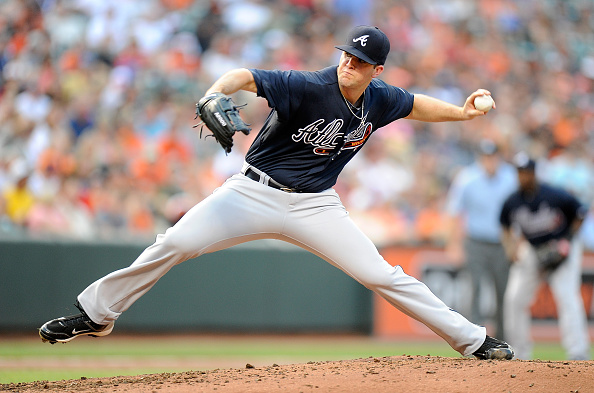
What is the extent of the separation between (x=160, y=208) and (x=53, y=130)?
1.79 m

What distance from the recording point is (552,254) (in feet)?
27.0

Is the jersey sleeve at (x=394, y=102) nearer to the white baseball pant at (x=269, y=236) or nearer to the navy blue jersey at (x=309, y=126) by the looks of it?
the navy blue jersey at (x=309, y=126)

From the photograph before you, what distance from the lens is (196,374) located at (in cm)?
491

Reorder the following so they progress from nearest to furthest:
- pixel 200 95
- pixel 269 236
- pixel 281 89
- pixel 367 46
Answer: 1. pixel 281 89
2. pixel 367 46
3. pixel 269 236
4. pixel 200 95

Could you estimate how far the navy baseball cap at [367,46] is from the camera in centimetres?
466

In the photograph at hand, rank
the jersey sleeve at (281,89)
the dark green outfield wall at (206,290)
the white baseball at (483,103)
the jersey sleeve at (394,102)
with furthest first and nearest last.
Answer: the dark green outfield wall at (206,290), the jersey sleeve at (394,102), the white baseball at (483,103), the jersey sleeve at (281,89)

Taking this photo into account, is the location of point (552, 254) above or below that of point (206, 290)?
above

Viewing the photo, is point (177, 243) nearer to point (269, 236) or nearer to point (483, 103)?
point (269, 236)

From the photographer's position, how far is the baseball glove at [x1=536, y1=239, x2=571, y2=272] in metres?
8.18

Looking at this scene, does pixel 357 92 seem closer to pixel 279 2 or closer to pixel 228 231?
pixel 228 231

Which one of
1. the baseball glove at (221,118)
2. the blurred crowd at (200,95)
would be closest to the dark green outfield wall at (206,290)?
the blurred crowd at (200,95)

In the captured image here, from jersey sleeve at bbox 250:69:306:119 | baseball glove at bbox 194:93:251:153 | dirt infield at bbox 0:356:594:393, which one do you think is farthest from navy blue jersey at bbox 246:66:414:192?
dirt infield at bbox 0:356:594:393

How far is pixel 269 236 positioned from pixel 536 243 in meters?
4.54

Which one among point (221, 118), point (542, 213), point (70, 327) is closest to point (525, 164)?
point (542, 213)
